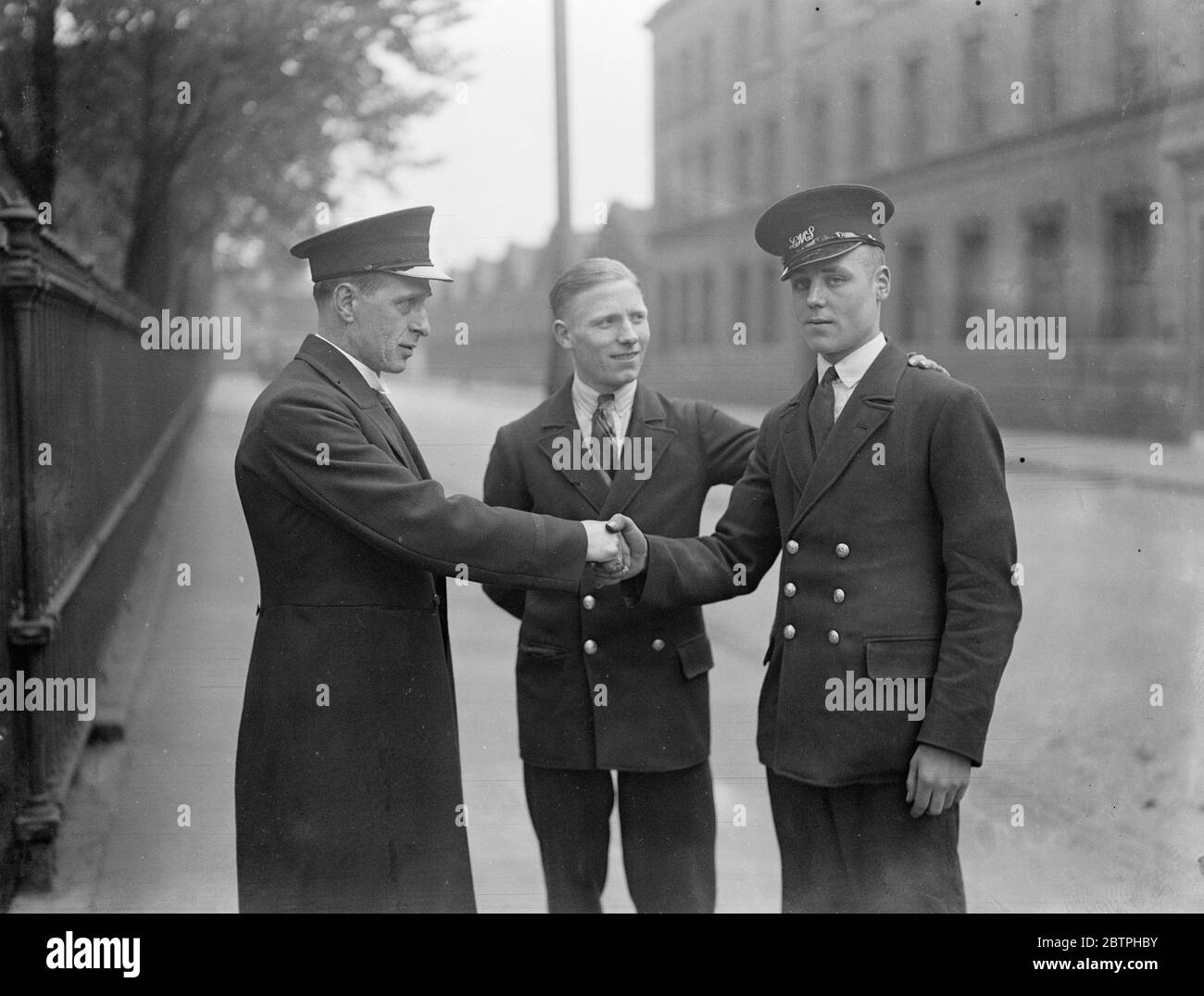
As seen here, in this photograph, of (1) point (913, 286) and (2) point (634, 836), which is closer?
(2) point (634, 836)

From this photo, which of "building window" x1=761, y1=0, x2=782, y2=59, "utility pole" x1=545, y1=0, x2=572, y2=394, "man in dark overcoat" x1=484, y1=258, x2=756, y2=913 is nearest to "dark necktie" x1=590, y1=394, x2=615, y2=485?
"man in dark overcoat" x1=484, y1=258, x2=756, y2=913

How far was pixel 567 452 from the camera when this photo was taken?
3.63 meters

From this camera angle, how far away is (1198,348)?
14.2 ft

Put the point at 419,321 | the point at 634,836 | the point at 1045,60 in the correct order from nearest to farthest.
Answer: the point at 419,321 < the point at 634,836 < the point at 1045,60

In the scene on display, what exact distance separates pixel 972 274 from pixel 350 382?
207 cm

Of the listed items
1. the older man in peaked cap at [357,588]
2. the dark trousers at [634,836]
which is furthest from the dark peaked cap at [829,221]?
the dark trousers at [634,836]

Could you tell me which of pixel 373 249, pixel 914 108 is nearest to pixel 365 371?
pixel 373 249

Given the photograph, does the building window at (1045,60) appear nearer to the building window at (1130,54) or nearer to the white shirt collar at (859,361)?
the building window at (1130,54)

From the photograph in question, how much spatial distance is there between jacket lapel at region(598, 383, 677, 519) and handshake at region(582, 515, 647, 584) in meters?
0.15

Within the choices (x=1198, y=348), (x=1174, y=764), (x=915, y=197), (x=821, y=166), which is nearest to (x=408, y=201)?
(x=821, y=166)

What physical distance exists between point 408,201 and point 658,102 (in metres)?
0.88

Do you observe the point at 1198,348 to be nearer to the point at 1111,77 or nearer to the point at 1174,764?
the point at 1111,77

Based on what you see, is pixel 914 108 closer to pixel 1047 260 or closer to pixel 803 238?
pixel 1047 260

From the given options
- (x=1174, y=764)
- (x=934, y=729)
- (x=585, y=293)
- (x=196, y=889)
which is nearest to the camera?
(x=934, y=729)
